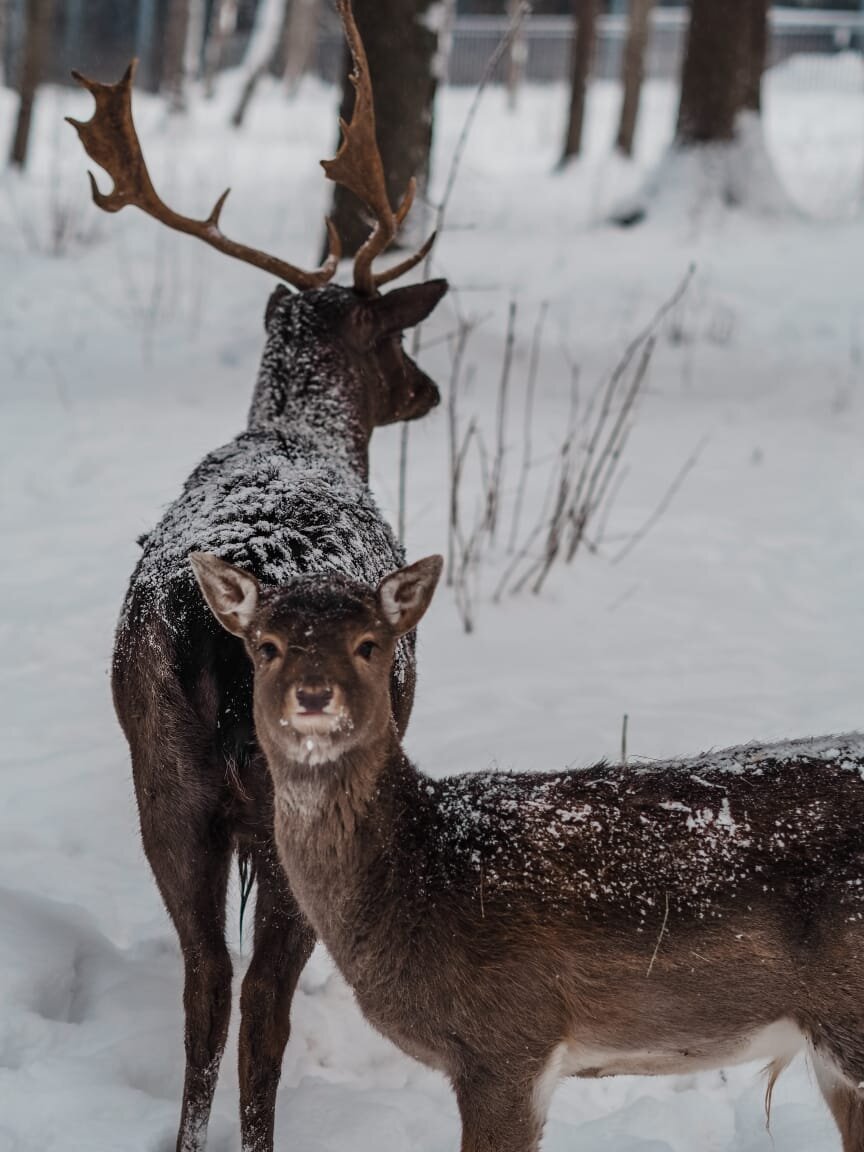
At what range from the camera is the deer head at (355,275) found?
5.00 m

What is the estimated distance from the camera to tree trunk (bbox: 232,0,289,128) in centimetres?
2456

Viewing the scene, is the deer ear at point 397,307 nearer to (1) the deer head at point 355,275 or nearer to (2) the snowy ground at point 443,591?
(1) the deer head at point 355,275

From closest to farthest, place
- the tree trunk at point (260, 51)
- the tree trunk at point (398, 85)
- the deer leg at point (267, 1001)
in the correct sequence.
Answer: the deer leg at point (267, 1001)
the tree trunk at point (398, 85)
the tree trunk at point (260, 51)

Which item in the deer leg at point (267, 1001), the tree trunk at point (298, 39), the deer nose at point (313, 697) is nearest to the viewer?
the deer nose at point (313, 697)

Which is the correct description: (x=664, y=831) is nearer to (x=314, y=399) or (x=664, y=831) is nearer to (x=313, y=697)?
(x=313, y=697)

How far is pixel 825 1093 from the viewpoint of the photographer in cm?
288

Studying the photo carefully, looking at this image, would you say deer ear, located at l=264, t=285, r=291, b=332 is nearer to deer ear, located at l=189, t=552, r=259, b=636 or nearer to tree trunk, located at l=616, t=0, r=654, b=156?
deer ear, located at l=189, t=552, r=259, b=636

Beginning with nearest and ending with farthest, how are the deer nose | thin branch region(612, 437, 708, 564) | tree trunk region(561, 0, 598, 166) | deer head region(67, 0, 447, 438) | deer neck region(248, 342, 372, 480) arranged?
the deer nose
deer neck region(248, 342, 372, 480)
deer head region(67, 0, 447, 438)
thin branch region(612, 437, 708, 564)
tree trunk region(561, 0, 598, 166)

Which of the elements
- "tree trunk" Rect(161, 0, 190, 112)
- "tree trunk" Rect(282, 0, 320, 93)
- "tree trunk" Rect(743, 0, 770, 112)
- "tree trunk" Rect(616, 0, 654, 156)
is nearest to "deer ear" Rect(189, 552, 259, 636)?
"tree trunk" Rect(743, 0, 770, 112)

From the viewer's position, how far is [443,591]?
21.5ft

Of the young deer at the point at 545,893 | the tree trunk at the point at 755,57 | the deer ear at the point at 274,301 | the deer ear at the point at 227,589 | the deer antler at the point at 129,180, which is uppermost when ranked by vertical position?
the tree trunk at the point at 755,57

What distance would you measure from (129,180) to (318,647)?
10.3ft

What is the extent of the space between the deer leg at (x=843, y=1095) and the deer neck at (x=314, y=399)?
2.57 m

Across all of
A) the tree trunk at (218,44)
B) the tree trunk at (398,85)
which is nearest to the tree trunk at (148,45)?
the tree trunk at (218,44)
